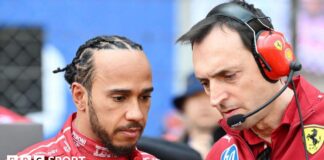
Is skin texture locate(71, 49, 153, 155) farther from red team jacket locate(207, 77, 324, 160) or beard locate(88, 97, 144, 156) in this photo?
red team jacket locate(207, 77, 324, 160)

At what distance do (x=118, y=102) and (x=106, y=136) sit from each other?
0.51 ft

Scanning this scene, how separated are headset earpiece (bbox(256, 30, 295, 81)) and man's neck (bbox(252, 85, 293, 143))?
0.40 ft

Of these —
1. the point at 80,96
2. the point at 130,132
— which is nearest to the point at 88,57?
the point at 80,96

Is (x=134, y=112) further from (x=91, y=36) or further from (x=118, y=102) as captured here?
(x=91, y=36)

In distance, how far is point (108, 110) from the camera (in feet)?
12.7

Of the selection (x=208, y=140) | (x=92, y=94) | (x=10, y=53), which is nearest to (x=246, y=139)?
(x=92, y=94)

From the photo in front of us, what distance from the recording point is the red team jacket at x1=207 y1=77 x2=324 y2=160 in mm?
3930

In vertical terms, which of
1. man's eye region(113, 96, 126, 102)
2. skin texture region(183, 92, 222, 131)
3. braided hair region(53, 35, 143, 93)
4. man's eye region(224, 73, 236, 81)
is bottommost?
skin texture region(183, 92, 222, 131)

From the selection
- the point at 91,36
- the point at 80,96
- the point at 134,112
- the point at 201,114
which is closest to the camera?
the point at 134,112

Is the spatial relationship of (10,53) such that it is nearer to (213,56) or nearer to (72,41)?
(72,41)

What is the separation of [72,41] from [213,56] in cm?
506

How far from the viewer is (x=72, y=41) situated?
29.1ft

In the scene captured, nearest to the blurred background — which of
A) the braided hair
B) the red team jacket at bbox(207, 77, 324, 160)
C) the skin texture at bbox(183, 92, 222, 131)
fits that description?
the skin texture at bbox(183, 92, 222, 131)

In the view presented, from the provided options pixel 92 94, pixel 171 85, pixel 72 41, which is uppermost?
pixel 92 94
